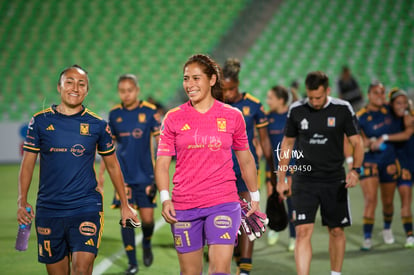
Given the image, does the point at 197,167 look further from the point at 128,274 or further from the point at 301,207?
the point at 128,274

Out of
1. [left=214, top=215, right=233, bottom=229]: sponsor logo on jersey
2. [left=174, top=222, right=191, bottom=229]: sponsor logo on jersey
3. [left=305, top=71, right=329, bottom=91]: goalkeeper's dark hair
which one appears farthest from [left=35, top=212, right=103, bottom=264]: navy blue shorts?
[left=305, top=71, right=329, bottom=91]: goalkeeper's dark hair

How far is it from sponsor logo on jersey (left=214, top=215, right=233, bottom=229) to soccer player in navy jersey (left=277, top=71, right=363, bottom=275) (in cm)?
167

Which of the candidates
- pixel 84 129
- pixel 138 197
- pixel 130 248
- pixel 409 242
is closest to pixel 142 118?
pixel 138 197

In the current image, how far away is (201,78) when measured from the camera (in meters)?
4.00


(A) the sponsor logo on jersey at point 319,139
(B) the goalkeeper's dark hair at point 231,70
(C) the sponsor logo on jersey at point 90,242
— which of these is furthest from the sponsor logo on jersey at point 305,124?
(C) the sponsor logo on jersey at point 90,242

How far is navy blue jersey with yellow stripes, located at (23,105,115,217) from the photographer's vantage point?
418 cm

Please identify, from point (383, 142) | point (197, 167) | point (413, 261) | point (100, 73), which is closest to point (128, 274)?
point (197, 167)

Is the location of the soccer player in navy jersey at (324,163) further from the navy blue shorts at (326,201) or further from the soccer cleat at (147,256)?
the soccer cleat at (147,256)

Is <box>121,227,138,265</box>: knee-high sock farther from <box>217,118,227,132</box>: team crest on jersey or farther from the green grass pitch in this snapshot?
<box>217,118,227,132</box>: team crest on jersey

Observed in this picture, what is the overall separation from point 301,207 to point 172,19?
1815 cm

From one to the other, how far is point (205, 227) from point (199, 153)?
20.5 inches

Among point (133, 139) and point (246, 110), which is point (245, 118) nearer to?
point (246, 110)

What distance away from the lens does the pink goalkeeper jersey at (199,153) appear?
3906 millimetres

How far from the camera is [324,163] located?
549cm
